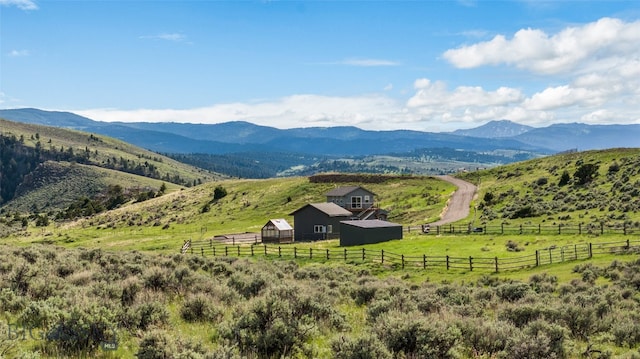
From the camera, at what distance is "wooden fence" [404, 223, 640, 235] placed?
47219 mm

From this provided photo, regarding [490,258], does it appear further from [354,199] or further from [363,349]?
[354,199]

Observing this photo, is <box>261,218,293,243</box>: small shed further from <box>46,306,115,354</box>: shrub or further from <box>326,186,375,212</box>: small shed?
<box>46,306,115,354</box>: shrub

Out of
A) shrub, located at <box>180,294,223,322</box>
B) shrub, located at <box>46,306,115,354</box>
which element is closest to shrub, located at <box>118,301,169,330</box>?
shrub, located at <box>46,306,115,354</box>

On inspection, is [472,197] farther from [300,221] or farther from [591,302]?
[591,302]

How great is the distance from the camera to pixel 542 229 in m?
53.5

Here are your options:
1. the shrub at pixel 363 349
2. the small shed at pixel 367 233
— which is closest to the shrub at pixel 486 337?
the shrub at pixel 363 349

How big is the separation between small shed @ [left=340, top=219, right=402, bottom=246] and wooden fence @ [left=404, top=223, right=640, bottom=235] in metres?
6.28

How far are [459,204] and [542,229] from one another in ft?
120

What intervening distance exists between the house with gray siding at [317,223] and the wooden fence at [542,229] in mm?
11366

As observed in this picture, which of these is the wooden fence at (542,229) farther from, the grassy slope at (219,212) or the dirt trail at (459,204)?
the grassy slope at (219,212)

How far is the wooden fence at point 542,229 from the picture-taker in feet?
155

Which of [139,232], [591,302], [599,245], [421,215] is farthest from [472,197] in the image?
[591,302]

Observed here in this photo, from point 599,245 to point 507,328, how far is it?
34032 mm

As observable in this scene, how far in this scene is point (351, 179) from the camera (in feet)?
406
